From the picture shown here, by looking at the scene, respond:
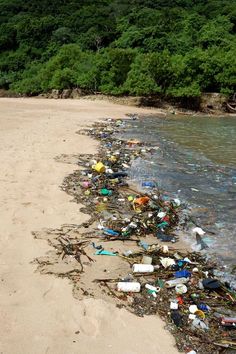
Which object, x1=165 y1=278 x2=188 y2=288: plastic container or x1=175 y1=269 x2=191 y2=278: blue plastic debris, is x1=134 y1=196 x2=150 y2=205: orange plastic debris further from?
x1=165 y1=278 x2=188 y2=288: plastic container

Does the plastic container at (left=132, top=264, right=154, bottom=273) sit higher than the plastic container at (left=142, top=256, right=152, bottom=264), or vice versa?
the plastic container at (left=132, top=264, right=154, bottom=273)

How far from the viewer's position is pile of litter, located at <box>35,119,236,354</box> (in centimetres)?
442

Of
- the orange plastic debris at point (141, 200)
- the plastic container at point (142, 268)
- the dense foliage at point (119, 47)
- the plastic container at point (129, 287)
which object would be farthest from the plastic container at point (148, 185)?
the dense foliage at point (119, 47)

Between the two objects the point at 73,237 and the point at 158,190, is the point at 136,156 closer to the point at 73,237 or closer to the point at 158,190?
the point at 158,190

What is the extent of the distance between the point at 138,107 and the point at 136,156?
26.9 m

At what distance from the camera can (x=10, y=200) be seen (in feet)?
25.7

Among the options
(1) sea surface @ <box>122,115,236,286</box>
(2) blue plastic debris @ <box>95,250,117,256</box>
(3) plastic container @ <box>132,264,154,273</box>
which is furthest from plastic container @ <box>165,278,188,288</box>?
(2) blue plastic debris @ <box>95,250,117,256</box>

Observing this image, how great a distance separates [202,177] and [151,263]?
19.5 ft

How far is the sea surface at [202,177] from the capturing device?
22.7 feet

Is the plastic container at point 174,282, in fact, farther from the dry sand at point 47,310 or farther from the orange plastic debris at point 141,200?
the orange plastic debris at point 141,200

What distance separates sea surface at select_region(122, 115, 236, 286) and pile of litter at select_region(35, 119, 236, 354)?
1.12 feet

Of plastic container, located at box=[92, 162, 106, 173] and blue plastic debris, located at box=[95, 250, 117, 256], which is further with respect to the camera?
plastic container, located at box=[92, 162, 106, 173]

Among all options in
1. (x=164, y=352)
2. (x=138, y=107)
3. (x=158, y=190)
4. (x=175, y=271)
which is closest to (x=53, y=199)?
(x=158, y=190)

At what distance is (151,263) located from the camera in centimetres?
571
